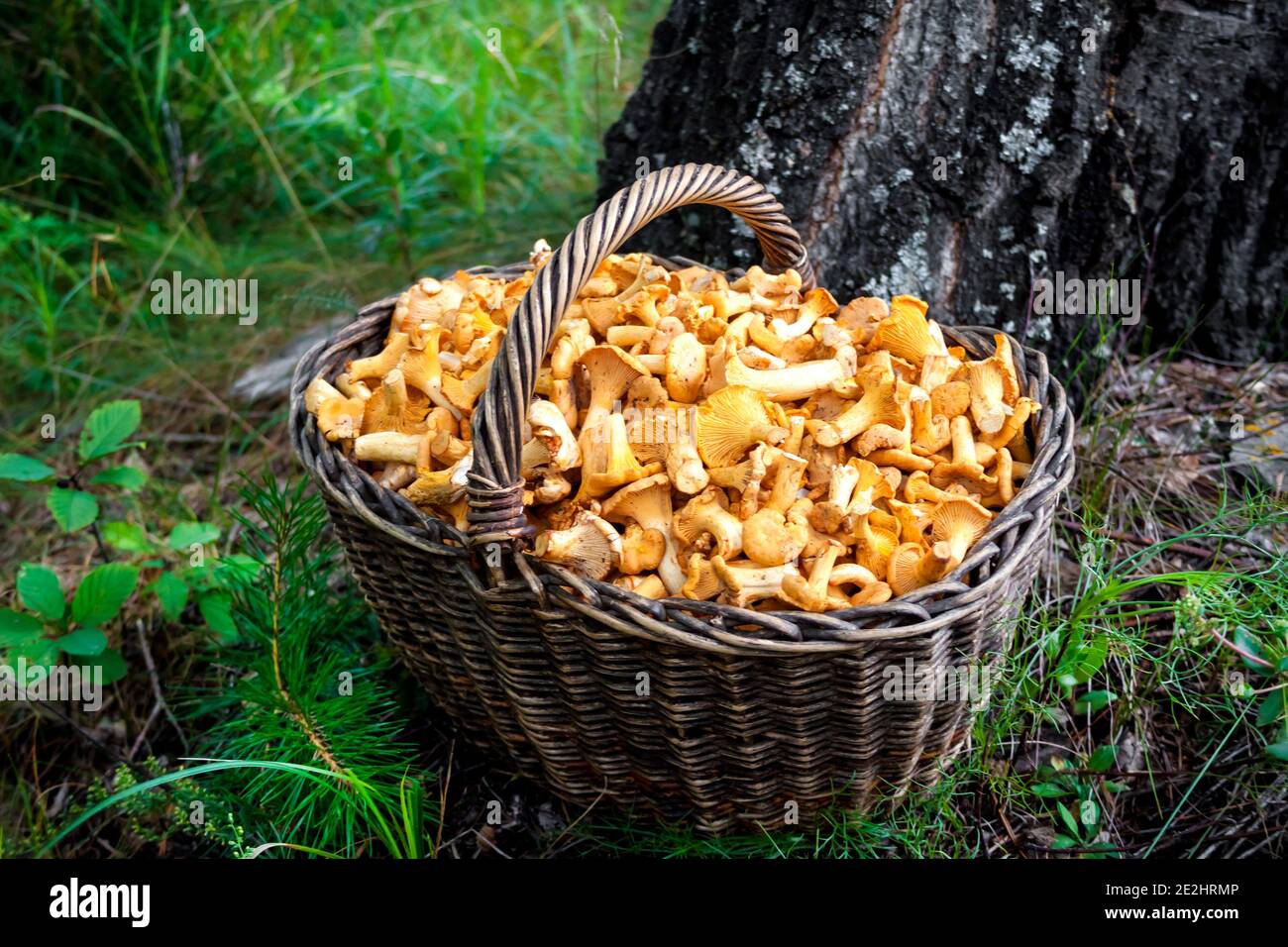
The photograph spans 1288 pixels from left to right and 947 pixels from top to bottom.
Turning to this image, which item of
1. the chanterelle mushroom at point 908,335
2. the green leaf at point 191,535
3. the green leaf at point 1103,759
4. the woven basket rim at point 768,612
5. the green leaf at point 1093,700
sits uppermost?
the chanterelle mushroom at point 908,335

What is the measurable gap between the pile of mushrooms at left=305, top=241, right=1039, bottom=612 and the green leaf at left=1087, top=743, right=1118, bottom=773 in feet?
1.96

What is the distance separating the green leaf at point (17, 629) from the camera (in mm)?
2281

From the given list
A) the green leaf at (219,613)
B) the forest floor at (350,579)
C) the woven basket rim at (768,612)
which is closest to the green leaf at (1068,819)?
the forest floor at (350,579)

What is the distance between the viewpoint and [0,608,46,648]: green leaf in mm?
2281

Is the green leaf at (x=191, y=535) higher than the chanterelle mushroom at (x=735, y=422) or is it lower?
lower

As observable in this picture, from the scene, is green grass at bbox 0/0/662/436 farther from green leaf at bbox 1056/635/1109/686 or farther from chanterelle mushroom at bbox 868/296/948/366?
green leaf at bbox 1056/635/1109/686

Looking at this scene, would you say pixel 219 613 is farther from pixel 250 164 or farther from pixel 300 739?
pixel 250 164

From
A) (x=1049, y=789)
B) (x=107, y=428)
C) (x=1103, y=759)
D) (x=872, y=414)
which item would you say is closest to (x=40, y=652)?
(x=107, y=428)

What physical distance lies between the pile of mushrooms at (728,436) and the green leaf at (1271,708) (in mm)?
631

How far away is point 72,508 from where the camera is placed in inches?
98.5

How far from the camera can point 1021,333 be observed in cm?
284

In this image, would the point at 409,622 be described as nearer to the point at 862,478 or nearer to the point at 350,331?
the point at 350,331

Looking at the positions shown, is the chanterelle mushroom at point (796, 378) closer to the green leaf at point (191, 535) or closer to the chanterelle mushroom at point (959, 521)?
the chanterelle mushroom at point (959, 521)

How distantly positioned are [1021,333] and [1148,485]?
514mm
